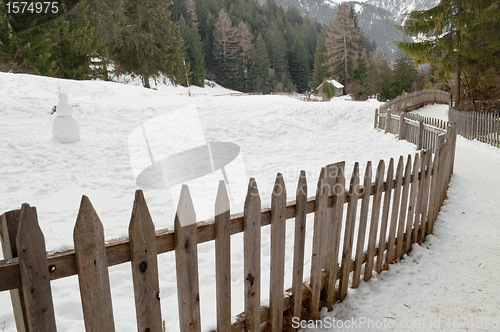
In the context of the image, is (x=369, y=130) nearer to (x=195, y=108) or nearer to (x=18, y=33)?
(x=195, y=108)

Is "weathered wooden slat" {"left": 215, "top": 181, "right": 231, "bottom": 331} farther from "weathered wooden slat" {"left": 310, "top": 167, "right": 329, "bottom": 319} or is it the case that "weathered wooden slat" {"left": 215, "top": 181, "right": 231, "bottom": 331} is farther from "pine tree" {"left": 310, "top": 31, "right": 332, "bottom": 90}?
"pine tree" {"left": 310, "top": 31, "right": 332, "bottom": 90}

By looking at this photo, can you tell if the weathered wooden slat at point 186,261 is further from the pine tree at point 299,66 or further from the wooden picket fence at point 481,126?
the pine tree at point 299,66

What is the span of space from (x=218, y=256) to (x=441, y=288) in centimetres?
256

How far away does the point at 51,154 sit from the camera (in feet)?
27.3

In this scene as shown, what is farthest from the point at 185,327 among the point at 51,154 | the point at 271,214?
the point at 51,154

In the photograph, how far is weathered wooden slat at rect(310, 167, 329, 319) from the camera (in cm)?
270

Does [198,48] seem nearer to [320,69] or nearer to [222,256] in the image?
[320,69]

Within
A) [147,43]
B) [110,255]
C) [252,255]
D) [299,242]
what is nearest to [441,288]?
[299,242]

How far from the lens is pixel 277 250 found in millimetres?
2457

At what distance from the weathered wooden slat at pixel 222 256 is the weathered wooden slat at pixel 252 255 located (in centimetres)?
16

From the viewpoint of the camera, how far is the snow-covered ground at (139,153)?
3611 mm

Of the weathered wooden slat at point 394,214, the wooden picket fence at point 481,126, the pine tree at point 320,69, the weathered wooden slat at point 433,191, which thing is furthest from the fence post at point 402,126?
the pine tree at point 320,69

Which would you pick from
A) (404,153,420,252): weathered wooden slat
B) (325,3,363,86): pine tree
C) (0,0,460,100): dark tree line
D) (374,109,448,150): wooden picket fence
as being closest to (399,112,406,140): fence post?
(374,109,448,150): wooden picket fence

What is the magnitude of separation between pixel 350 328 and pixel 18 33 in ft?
71.1
